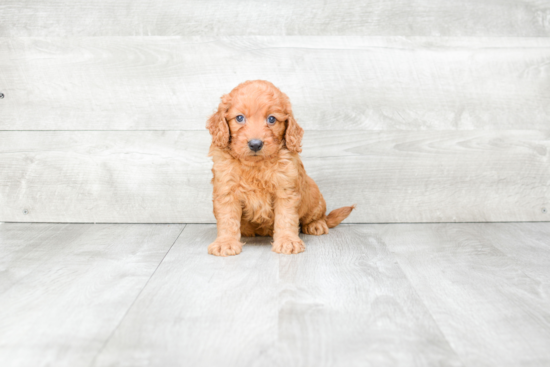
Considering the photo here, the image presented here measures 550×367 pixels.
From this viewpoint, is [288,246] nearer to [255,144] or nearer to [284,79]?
[255,144]

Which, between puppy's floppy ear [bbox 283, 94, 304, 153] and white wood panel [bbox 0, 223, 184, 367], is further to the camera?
puppy's floppy ear [bbox 283, 94, 304, 153]

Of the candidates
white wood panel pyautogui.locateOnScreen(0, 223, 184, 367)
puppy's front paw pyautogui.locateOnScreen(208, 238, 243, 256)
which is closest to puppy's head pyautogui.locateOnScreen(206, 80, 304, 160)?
puppy's front paw pyautogui.locateOnScreen(208, 238, 243, 256)

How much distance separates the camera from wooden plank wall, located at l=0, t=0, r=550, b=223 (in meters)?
3.12

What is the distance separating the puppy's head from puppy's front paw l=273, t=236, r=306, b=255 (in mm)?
436

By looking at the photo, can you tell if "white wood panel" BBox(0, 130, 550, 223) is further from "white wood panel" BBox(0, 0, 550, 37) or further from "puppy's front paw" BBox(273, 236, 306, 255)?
"puppy's front paw" BBox(273, 236, 306, 255)

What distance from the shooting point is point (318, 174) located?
3.22m

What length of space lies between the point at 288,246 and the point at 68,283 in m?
1.02

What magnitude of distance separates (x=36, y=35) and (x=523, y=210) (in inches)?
131

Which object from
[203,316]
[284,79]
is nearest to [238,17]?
[284,79]

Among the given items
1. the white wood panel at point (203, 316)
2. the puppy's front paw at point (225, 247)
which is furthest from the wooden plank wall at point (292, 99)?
the white wood panel at point (203, 316)

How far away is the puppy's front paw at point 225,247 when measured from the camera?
2.45 metres

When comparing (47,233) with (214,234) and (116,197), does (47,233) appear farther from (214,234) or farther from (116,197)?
(214,234)

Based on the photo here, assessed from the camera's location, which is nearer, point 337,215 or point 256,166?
point 256,166

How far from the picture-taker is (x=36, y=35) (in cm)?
313
